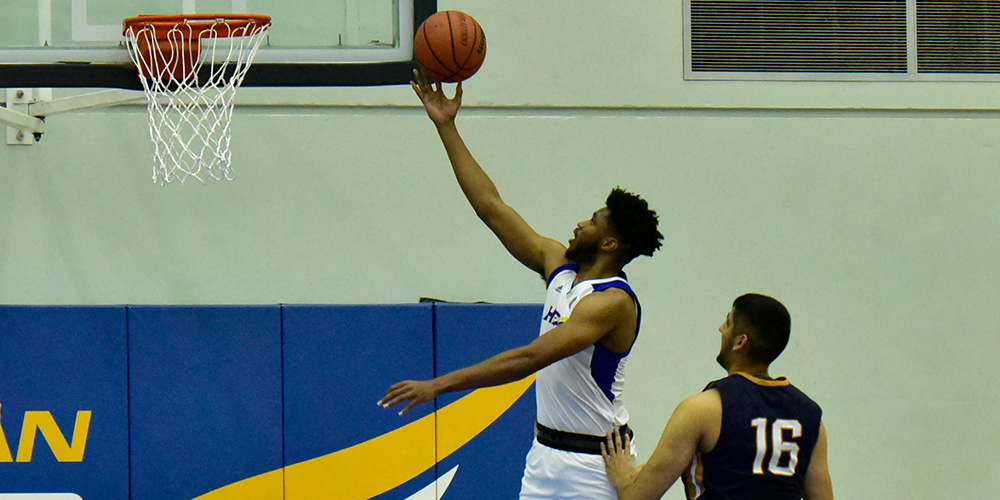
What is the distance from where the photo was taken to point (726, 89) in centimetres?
563

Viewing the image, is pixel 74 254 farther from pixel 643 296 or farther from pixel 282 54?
pixel 643 296

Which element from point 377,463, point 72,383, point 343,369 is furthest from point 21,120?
point 377,463

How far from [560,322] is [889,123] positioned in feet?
10.7

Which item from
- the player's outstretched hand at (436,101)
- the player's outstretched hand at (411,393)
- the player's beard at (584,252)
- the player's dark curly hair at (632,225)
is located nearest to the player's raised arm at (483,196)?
the player's outstretched hand at (436,101)

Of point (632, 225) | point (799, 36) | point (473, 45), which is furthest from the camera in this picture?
point (799, 36)

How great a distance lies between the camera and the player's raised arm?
12.2 ft

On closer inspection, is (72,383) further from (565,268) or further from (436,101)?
(565,268)

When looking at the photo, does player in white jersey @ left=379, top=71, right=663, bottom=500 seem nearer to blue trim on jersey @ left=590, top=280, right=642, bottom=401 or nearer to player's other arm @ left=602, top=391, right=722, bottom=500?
blue trim on jersey @ left=590, top=280, right=642, bottom=401

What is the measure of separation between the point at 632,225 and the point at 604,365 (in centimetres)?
50

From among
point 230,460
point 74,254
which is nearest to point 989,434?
point 230,460

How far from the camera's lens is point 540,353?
10.2 feet

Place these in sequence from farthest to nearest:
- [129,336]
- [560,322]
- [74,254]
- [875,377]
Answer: [875,377] < [74,254] < [129,336] < [560,322]

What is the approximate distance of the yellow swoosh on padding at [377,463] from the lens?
4.89m

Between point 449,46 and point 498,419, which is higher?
point 449,46
